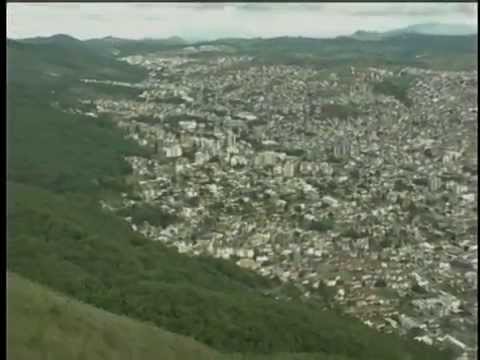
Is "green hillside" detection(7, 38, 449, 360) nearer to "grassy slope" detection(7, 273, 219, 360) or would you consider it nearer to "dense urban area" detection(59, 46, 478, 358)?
"grassy slope" detection(7, 273, 219, 360)

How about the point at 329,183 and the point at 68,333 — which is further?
the point at 329,183

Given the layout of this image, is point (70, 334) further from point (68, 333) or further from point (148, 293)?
point (148, 293)

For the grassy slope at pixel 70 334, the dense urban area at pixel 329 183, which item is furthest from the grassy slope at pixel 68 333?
the dense urban area at pixel 329 183

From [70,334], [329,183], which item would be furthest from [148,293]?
[329,183]

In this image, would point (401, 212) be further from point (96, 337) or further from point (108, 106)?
point (108, 106)

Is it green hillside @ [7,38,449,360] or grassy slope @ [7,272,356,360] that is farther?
green hillside @ [7,38,449,360]

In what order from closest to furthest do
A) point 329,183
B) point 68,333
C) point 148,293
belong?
point 68,333, point 148,293, point 329,183

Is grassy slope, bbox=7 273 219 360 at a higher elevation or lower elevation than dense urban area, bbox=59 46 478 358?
higher

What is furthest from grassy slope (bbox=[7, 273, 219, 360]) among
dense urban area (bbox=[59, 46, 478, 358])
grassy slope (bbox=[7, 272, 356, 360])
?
dense urban area (bbox=[59, 46, 478, 358])

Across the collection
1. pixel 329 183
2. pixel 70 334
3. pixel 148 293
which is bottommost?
pixel 329 183
